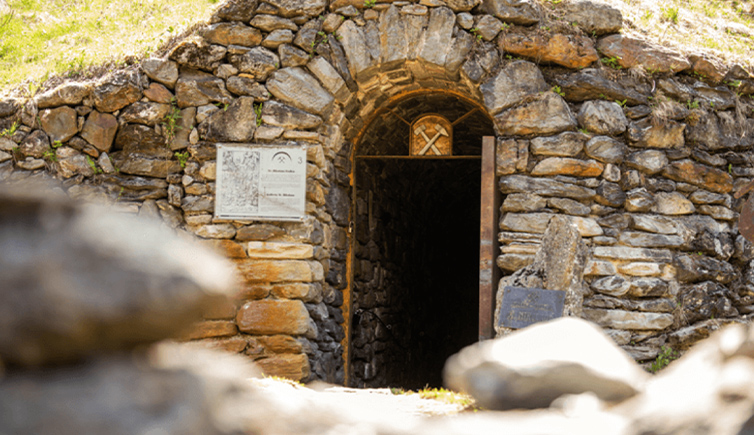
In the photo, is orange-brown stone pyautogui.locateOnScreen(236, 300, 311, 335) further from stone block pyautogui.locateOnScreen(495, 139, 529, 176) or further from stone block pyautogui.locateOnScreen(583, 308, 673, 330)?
stone block pyautogui.locateOnScreen(583, 308, 673, 330)

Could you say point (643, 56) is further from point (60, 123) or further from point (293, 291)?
point (60, 123)

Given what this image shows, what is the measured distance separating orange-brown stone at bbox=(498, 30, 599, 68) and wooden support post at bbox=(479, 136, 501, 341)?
0.79m

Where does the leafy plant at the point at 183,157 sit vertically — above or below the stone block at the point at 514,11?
below

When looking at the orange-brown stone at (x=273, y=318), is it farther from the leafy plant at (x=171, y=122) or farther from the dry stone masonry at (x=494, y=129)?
the leafy plant at (x=171, y=122)

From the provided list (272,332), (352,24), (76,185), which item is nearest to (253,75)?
(352,24)

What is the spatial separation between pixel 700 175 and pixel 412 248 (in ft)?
12.4

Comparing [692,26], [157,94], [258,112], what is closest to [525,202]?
[258,112]

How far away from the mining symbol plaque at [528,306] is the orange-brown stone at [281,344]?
161 centimetres

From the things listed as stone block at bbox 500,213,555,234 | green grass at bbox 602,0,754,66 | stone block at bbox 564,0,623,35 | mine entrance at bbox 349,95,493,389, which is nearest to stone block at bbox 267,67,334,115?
mine entrance at bbox 349,95,493,389

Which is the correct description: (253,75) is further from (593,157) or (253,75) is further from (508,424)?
(508,424)

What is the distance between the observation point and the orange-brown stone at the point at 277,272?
4.73 m

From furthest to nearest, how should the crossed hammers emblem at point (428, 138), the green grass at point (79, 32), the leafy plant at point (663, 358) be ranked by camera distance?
the crossed hammers emblem at point (428, 138), the green grass at point (79, 32), the leafy plant at point (663, 358)

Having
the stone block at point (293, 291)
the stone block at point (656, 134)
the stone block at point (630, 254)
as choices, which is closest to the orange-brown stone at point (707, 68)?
the stone block at point (656, 134)

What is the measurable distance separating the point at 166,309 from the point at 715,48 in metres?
5.51
